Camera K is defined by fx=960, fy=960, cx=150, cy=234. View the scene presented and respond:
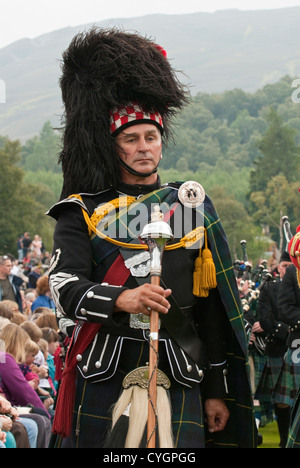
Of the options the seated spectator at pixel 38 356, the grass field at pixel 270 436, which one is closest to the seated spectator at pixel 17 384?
the seated spectator at pixel 38 356

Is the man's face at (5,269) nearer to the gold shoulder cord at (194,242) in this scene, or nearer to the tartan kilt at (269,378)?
the tartan kilt at (269,378)

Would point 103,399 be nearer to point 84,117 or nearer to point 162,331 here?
point 162,331

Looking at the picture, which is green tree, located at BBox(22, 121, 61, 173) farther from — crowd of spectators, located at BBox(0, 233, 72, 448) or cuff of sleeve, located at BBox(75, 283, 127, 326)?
cuff of sleeve, located at BBox(75, 283, 127, 326)

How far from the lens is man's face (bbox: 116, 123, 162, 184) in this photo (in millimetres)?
4098

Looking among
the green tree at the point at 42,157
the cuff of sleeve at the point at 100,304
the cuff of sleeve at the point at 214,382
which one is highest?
the green tree at the point at 42,157

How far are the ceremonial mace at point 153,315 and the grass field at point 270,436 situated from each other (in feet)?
19.3

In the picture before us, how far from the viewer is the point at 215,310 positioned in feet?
13.3

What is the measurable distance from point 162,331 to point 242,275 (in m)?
5.82

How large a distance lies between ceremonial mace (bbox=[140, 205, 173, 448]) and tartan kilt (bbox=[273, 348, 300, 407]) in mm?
5523

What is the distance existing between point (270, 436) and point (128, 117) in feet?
→ 21.9

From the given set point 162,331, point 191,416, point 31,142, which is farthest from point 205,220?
point 31,142

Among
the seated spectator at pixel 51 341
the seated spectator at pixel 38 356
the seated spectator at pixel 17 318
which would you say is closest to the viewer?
the seated spectator at pixel 38 356

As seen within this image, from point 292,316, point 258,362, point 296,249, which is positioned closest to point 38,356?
point 292,316

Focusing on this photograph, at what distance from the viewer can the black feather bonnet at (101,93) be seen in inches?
163
